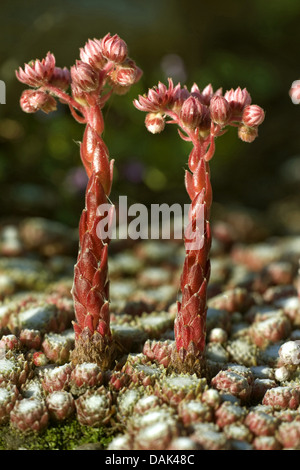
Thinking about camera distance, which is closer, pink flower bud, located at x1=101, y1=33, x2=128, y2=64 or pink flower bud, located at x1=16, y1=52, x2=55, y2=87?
pink flower bud, located at x1=101, y1=33, x2=128, y2=64

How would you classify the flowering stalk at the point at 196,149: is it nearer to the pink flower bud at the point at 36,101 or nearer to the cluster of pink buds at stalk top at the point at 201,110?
the cluster of pink buds at stalk top at the point at 201,110

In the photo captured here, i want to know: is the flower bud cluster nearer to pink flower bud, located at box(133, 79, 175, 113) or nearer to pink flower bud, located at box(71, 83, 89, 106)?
pink flower bud, located at box(71, 83, 89, 106)

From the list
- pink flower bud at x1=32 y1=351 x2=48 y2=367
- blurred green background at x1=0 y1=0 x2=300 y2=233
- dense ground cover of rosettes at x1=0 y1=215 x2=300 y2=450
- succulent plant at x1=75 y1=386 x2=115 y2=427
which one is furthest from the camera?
blurred green background at x1=0 y1=0 x2=300 y2=233

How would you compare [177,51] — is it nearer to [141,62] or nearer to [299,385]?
[141,62]

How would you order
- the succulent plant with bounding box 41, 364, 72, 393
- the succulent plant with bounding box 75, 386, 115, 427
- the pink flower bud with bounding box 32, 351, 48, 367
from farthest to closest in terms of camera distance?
the pink flower bud with bounding box 32, 351, 48, 367 < the succulent plant with bounding box 41, 364, 72, 393 < the succulent plant with bounding box 75, 386, 115, 427

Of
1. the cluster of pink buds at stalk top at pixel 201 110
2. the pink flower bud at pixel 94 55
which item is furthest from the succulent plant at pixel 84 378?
the pink flower bud at pixel 94 55

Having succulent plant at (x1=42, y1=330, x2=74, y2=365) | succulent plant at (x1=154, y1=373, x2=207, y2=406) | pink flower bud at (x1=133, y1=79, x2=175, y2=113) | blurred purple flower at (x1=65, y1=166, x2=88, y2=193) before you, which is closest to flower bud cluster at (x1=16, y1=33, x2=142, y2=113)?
pink flower bud at (x1=133, y1=79, x2=175, y2=113)

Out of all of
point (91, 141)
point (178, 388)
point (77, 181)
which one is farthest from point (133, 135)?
point (178, 388)
